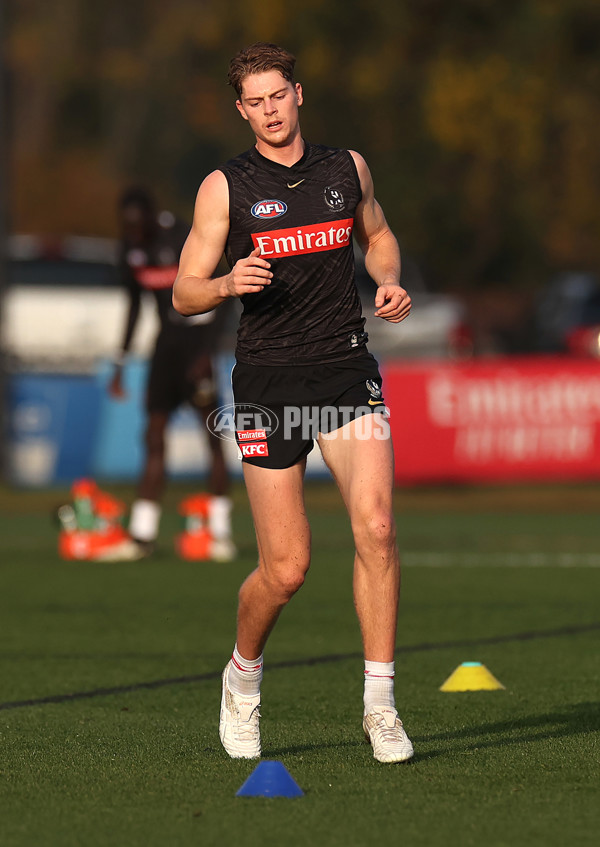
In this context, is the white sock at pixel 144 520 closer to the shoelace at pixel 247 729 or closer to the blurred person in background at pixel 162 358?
the blurred person in background at pixel 162 358

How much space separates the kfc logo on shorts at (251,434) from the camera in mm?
6156

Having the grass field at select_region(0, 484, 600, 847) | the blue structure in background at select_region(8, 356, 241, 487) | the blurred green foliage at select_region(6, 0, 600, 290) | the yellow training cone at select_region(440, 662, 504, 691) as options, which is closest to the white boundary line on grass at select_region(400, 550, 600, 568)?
the grass field at select_region(0, 484, 600, 847)

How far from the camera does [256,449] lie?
6180 mm

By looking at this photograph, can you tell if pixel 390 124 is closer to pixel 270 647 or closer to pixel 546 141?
pixel 546 141

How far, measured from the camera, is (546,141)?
32750mm

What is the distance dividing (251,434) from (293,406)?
0.17m

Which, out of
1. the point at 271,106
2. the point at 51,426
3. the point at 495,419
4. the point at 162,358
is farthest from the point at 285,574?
the point at 51,426

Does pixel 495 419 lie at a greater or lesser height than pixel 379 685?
lesser

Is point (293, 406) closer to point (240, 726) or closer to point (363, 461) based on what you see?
point (363, 461)

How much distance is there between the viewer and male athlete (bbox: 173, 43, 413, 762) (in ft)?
20.0

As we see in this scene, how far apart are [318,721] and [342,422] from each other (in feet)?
4.25

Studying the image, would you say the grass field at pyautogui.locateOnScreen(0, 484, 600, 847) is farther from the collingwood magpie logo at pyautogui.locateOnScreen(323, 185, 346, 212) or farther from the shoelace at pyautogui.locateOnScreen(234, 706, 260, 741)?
the collingwood magpie logo at pyautogui.locateOnScreen(323, 185, 346, 212)

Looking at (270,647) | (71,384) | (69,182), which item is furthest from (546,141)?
(270,647)

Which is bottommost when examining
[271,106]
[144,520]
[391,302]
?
[144,520]
